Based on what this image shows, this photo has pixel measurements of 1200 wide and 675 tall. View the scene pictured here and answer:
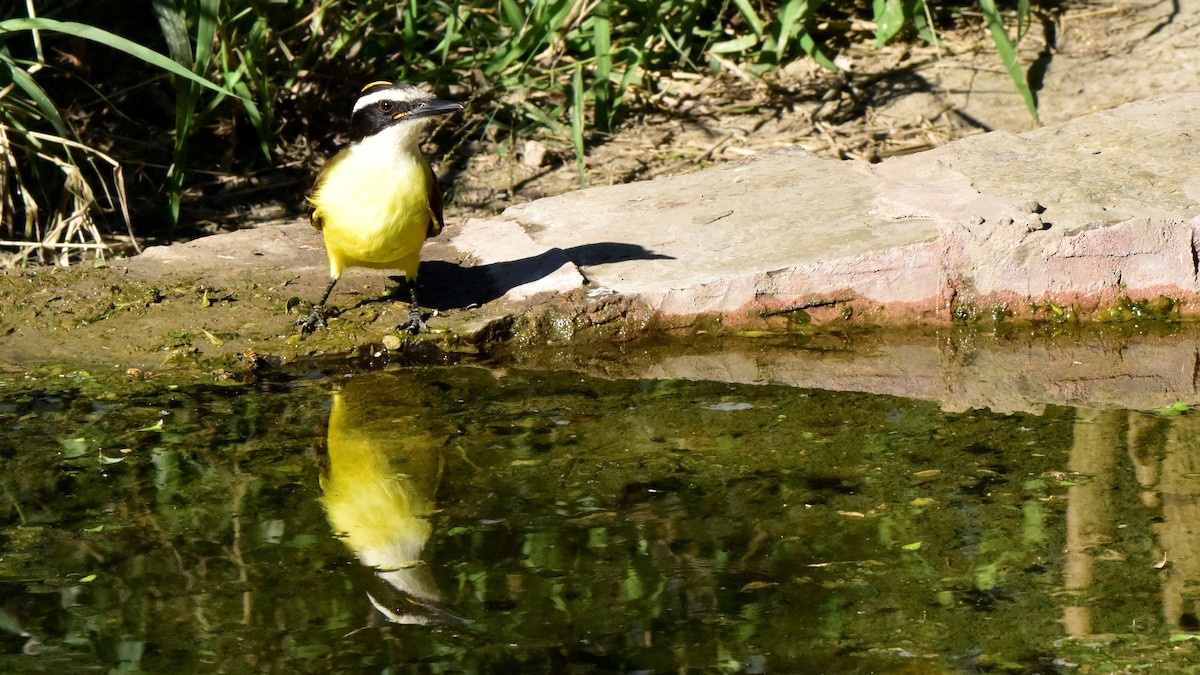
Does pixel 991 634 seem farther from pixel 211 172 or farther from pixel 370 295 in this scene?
pixel 211 172

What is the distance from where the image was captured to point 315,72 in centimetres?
736

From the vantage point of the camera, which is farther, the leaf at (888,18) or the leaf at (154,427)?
the leaf at (888,18)

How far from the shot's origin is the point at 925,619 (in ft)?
9.80

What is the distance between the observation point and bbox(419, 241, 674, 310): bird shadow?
5.45 metres

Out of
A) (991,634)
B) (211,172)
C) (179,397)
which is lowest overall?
(991,634)

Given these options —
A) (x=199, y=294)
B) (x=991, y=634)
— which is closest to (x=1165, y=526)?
(x=991, y=634)

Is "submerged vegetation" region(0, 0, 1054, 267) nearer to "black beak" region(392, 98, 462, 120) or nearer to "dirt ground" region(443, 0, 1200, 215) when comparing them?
"dirt ground" region(443, 0, 1200, 215)

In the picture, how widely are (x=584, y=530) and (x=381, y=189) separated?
1.95m

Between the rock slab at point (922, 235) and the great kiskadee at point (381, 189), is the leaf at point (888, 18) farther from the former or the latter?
the great kiskadee at point (381, 189)

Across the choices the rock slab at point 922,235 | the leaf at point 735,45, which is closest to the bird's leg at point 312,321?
the rock slab at point 922,235

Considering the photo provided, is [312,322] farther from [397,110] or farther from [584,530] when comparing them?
[584,530]

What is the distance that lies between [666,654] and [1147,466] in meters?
1.75

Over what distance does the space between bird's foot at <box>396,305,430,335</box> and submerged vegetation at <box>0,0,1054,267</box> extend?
66.1 inches

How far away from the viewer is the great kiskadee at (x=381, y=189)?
4980 millimetres
